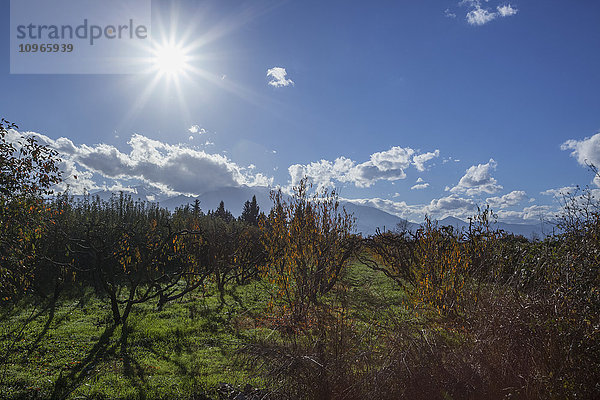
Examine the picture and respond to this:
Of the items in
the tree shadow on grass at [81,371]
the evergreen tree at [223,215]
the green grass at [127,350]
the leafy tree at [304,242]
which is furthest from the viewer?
the evergreen tree at [223,215]

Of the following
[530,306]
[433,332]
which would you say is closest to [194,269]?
[433,332]

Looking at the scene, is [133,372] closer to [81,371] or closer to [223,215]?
[81,371]

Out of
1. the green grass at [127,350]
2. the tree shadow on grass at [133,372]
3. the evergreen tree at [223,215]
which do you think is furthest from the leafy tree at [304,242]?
the evergreen tree at [223,215]

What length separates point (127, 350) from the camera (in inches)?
252

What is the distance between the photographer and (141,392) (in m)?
4.79

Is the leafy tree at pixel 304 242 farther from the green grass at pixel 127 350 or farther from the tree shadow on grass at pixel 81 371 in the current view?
the tree shadow on grass at pixel 81 371

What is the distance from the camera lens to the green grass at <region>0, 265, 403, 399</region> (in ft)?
16.1

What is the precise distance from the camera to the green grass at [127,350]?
491 cm

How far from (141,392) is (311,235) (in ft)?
16.7

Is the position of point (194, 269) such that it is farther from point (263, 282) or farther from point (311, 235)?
point (311, 235)

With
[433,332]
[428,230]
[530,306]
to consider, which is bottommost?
[433,332]

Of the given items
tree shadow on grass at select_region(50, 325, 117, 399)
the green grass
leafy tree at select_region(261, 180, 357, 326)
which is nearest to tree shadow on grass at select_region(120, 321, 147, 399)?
the green grass

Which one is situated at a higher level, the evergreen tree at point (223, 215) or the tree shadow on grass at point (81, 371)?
the evergreen tree at point (223, 215)

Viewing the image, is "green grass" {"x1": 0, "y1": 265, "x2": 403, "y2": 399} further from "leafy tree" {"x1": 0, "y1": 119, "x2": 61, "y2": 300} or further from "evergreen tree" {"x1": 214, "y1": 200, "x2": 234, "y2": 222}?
"evergreen tree" {"x1": 214, "y1": 200, "x2": 234, "y2": 222}
